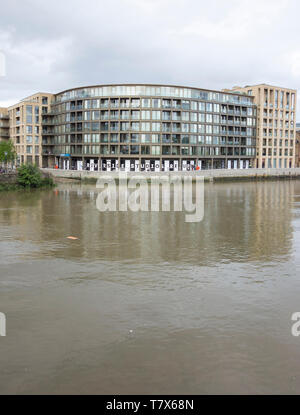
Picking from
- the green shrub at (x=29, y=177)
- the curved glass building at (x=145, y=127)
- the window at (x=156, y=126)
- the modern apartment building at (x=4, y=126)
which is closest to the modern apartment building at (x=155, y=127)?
the window at (x=156, y=126)

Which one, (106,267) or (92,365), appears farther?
(106,267)

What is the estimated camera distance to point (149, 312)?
42.8 ft

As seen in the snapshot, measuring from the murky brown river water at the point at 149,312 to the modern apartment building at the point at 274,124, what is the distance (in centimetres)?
8313

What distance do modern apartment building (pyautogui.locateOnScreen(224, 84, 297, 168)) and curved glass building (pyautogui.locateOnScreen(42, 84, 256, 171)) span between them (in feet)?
28.4

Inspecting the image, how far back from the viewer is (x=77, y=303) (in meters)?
13.9

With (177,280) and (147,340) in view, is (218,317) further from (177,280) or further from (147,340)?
(177,280)

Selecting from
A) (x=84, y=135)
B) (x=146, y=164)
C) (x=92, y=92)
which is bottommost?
(x=146, y=164)

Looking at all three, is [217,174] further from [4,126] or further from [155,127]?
[4,126]

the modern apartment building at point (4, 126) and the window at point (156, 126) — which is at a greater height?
the modern apartment building at point (4, 126)

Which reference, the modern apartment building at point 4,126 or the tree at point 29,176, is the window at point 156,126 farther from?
the modern apartment building at point 4,126

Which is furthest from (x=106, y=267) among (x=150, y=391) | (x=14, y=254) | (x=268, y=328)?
(x=150, y=391)

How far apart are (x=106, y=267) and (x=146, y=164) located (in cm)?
7181

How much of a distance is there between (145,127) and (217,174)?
60.2 feet

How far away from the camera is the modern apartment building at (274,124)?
10412cm
